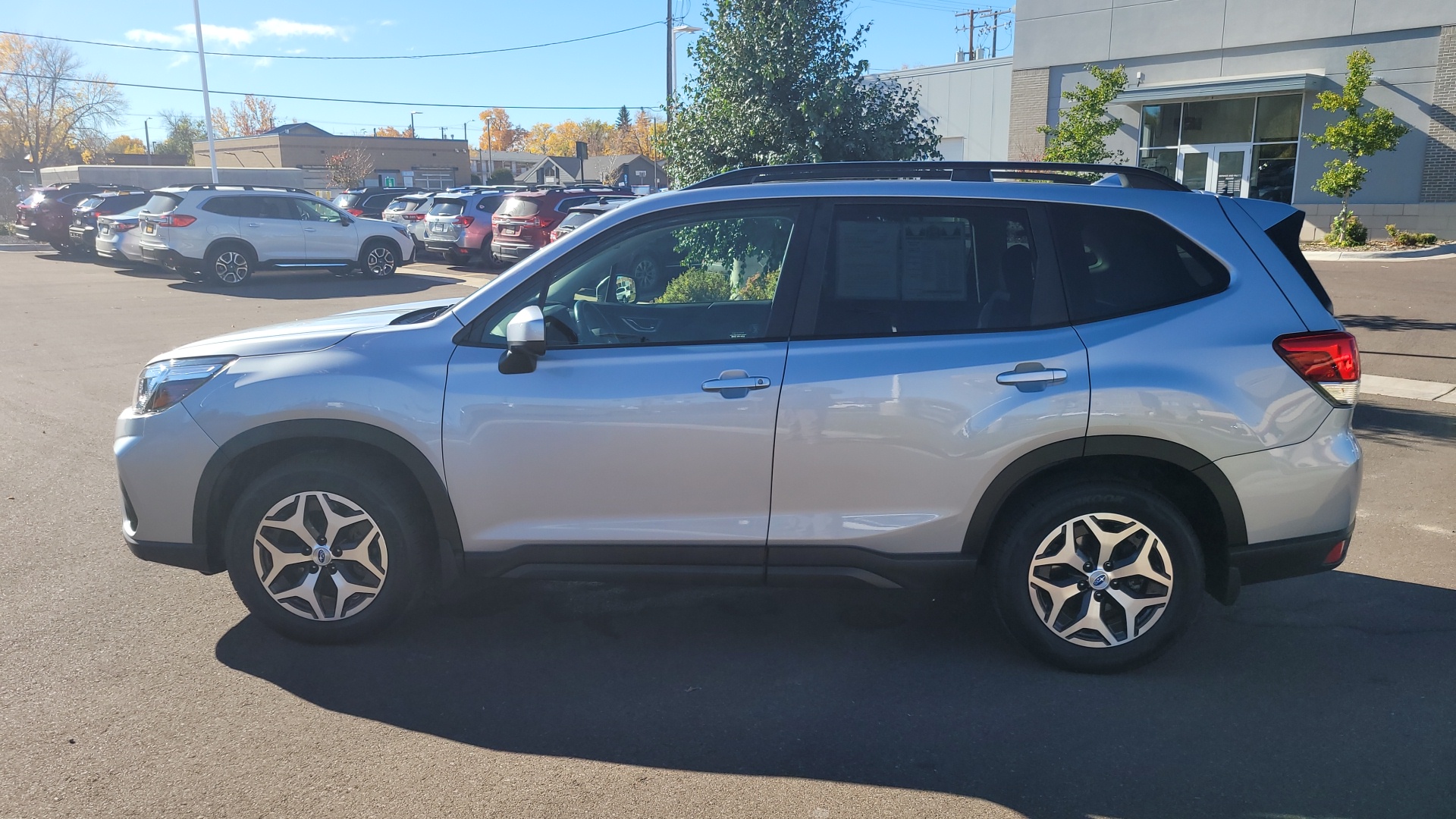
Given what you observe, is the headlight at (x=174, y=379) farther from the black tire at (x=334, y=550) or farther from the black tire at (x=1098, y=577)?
the black tire at (x=1098, y=577)

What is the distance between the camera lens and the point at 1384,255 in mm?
22812

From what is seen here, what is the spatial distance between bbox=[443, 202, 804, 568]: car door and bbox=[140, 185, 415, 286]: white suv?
16.8 metres

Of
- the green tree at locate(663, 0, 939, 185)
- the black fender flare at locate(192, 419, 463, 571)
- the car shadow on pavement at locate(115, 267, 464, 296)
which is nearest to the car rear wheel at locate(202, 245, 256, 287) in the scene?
the car shadow on pavement at locate(115, 267, 464, 296)

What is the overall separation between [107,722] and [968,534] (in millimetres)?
3117

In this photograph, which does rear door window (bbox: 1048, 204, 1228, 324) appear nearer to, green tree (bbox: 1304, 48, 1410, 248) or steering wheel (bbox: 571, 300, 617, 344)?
steering wheel (bbox: 571, 300, 617, 344)

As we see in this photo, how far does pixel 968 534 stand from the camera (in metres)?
3.90

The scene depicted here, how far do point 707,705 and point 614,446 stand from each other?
100 centimetres

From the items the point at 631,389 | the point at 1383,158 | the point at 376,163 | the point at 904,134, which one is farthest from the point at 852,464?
the point at 376,163

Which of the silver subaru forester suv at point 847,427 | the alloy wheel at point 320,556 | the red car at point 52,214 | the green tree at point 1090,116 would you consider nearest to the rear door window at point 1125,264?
the silver subaru forester suv at point 847,427

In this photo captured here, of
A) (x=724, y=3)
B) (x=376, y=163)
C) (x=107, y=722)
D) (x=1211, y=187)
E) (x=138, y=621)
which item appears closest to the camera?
(x=107, y=722)

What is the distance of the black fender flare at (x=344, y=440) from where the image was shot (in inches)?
157

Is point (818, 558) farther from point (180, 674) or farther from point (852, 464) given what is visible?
point (180, 674)

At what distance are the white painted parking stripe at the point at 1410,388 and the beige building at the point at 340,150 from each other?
265ft

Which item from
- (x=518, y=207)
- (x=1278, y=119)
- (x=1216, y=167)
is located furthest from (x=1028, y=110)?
(x=518, y=207)
